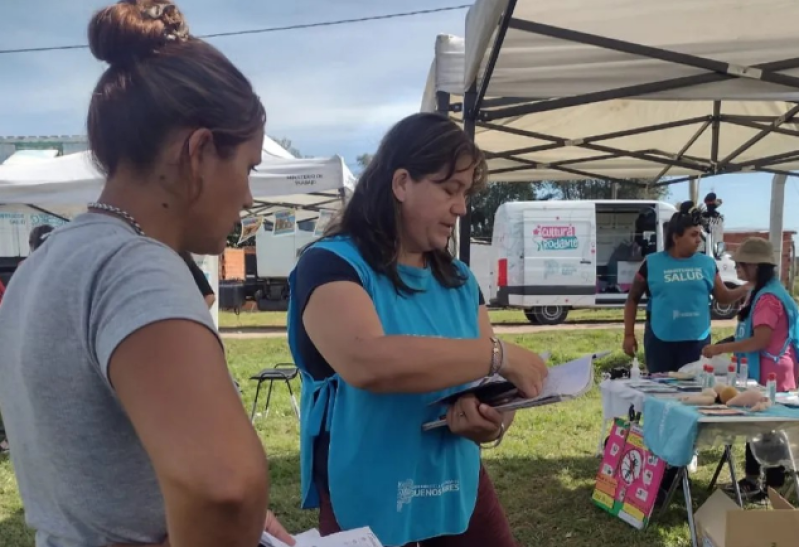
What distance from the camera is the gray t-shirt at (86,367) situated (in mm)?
672

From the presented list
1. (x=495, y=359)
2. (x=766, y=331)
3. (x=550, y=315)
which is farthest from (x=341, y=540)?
(x=550, y=315)

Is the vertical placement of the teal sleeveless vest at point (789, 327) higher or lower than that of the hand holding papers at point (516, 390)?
lower

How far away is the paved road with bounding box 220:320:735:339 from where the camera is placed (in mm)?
12641

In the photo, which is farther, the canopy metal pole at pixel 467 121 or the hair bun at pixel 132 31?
the canopy metal pole at pixel 467 121

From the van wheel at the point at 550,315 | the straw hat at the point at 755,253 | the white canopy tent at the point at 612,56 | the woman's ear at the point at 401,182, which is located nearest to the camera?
the woman's ear at the point at 401,182

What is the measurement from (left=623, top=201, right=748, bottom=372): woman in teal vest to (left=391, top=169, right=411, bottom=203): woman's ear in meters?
3.73

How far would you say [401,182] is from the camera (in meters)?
1.54

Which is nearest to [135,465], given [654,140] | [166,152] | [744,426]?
[166,152]

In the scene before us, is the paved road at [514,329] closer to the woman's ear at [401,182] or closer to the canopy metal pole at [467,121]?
the canopy metal pole at [467,121]

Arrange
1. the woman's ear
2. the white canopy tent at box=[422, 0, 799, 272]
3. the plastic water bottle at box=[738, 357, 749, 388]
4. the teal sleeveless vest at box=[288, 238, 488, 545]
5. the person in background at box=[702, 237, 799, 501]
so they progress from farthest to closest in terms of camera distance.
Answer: the person in background at box=[702, 237, 799, 501] → the plastic water bottle at box=[738, 357, 749, 388] → the white canopy tent at box=[422, 0, 799, 272] → the woman's ear → the teal sleeveless vest at box=[288, 238, 488, 545]

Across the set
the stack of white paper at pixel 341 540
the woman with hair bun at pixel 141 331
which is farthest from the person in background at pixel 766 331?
the woman with hair bun at pixel 141 331

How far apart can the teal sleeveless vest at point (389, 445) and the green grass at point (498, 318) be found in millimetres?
12852

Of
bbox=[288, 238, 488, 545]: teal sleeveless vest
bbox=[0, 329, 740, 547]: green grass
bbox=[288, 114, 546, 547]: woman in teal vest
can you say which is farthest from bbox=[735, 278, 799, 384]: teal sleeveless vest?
bbox=[288, 238, 488, 545]: teal sleeveless vest

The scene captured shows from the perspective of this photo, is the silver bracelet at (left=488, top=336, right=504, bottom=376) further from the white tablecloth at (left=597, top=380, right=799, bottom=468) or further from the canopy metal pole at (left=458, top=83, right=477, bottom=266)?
the canopy metal pole at (left=458, top=83, right=477, bottom=266)
